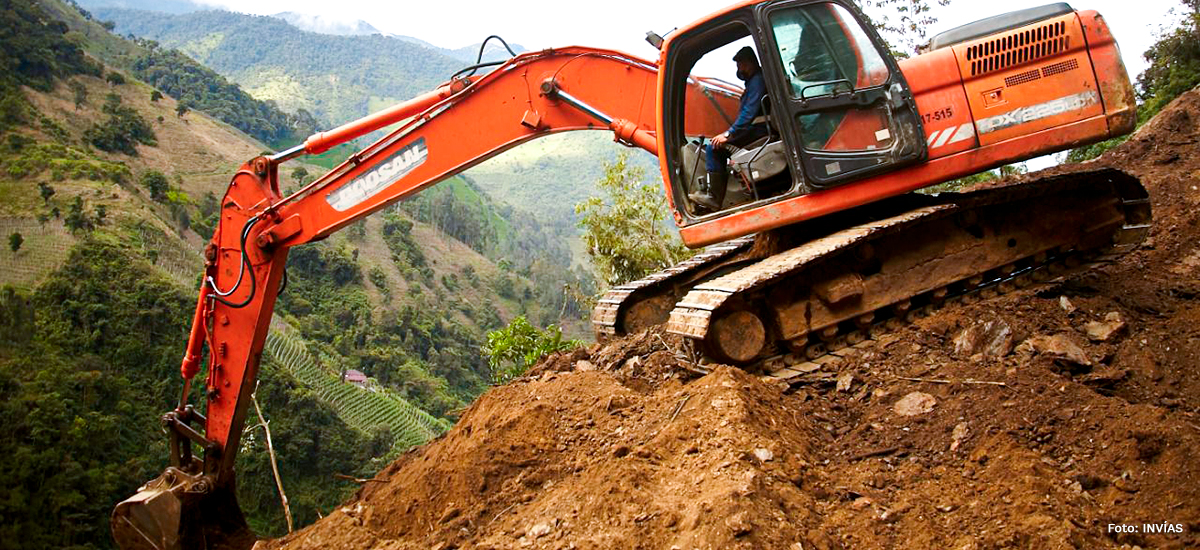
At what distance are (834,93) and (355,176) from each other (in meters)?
3.30

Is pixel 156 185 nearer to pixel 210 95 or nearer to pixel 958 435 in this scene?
pixel 210 95

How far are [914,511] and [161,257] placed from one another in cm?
2737

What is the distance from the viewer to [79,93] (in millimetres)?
37406

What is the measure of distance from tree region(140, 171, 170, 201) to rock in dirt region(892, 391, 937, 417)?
33385 mm

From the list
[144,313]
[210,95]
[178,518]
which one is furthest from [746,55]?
[210,95]

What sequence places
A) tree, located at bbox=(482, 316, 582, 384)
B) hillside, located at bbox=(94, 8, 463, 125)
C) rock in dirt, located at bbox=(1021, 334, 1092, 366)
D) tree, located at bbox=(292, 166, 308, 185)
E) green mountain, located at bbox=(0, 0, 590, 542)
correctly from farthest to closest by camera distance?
hillside, located at bbox=(94, 8, 463, 125) → tree, located at bbox=(292, 166, 308, 185) → green mountain, located at bbox=(0, 0, 590, 542) → tree, located at bbox=(482, 316, 582, 384) → rock in dirt, located at bbox=(1021, 334, 1092, 366)

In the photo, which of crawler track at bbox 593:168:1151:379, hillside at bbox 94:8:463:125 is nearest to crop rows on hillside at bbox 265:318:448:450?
crawler track at bbox 593:168:1151:379

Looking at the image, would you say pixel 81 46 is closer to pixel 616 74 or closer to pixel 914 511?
pixel 616 74

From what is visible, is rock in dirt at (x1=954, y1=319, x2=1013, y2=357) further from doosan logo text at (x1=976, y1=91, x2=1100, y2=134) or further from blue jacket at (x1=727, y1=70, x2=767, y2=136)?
blue jacket at (x1=727, y1=70, x2=767, y2=136)

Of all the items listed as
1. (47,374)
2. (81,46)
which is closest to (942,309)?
(47,374)

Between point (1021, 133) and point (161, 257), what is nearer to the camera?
point (1021, 133)

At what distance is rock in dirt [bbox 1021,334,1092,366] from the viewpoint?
5.09m

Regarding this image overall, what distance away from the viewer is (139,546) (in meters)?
5.75

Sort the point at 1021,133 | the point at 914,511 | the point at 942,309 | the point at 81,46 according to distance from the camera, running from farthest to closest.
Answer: the point at 81,46 < the point at 942,309 < the point at 1021,133 < the point at 914,511
